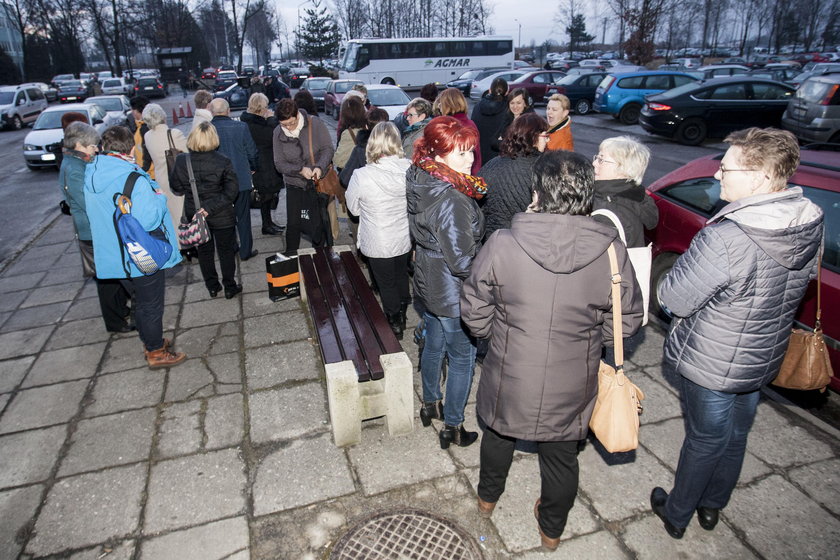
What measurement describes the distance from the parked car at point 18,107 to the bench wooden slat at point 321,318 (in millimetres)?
24111

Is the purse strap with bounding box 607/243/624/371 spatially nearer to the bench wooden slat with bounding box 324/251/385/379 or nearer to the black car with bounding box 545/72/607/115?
the bench wooden slat with bounding box 324/251/385/379

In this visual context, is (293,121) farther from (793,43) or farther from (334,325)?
(793,43)

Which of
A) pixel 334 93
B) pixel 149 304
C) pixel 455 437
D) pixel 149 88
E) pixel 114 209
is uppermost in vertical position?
pixel 149 88

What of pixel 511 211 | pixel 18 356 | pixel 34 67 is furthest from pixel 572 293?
pixel 34 67

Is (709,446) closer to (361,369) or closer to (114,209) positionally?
(361,369)

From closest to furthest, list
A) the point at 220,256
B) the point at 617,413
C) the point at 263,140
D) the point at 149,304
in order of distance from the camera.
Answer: the point at 617,413
the point at 149,304
the point at 220,256
the point at 263,140

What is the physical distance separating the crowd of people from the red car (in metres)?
1.50

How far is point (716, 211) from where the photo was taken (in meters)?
4.54

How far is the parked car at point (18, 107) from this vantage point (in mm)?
22094

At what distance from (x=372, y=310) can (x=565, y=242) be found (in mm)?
2217

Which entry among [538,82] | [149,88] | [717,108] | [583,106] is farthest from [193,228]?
[149,88]

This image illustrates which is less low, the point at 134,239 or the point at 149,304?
the point at 134,239

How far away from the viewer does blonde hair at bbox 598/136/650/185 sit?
308 cm

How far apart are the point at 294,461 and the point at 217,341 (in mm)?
1895
